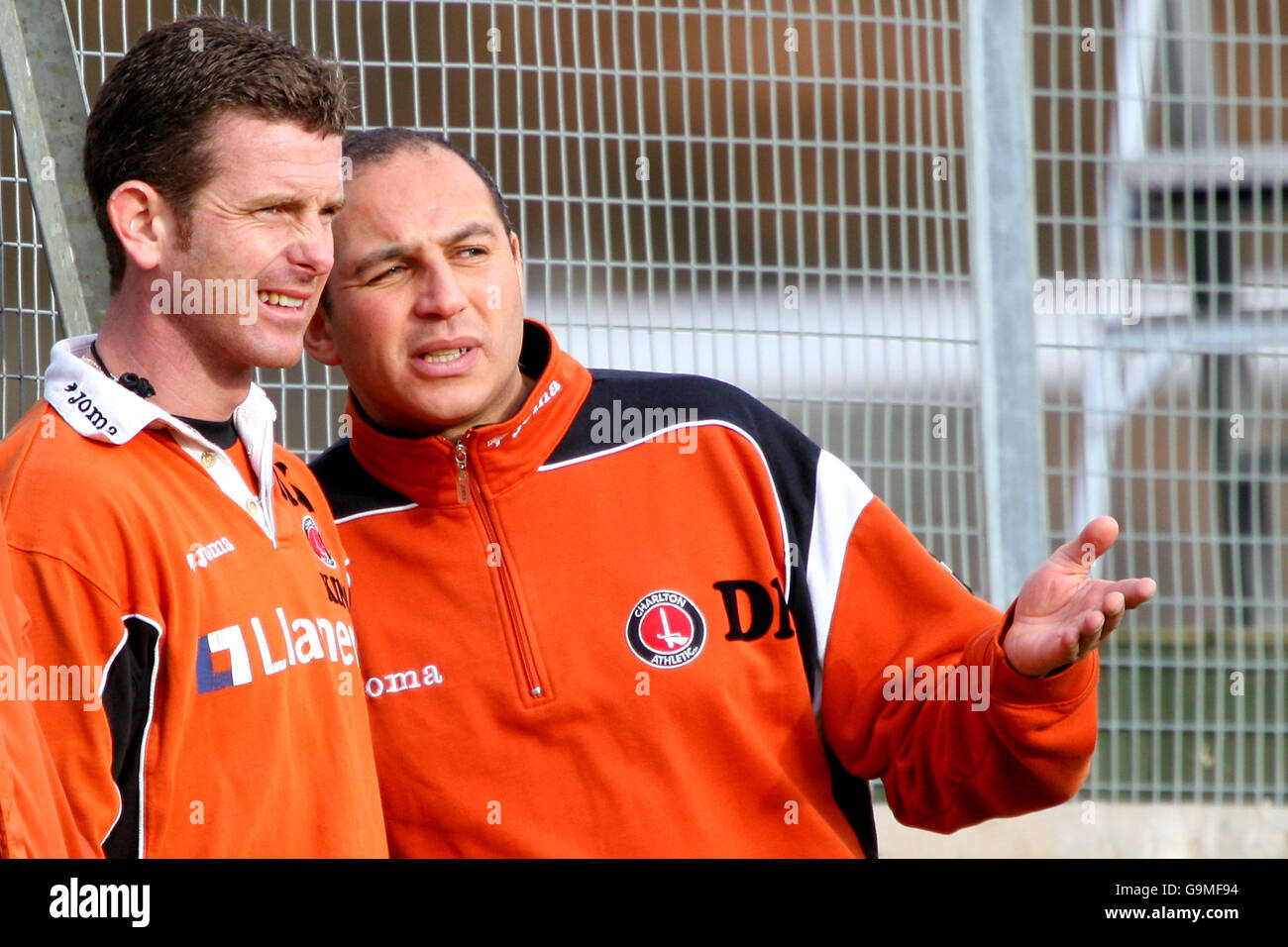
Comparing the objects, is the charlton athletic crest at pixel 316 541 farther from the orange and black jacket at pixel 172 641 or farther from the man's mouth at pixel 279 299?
the man's mouth at pixel 279 299

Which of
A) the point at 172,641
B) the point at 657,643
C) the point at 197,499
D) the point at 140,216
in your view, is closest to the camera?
the point at 172,641

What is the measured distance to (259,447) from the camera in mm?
2482

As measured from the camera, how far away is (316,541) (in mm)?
2600

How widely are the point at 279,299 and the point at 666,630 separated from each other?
2.87 feet

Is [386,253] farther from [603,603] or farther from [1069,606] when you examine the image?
[1069,606]

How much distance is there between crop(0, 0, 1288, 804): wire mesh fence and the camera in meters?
3.93

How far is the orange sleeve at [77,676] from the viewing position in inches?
80.8

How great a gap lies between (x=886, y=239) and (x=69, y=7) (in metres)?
2.12

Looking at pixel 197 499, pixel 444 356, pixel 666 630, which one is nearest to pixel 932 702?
pixel 666 630

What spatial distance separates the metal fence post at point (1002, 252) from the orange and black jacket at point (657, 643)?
4.56ft
